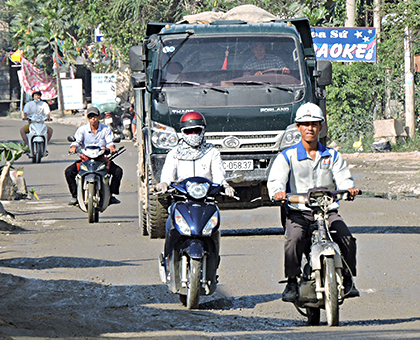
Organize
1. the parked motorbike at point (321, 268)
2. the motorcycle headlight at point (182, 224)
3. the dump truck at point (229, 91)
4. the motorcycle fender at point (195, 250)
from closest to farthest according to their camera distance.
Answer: the parked motorbike at point (321, 268) < the motorcycle fender at point (195, 250) < the motorcycle headlight at point (182, 224) < the dump truck at point (229, 91)

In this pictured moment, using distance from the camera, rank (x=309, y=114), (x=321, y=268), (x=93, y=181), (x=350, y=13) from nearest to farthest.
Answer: (x=321, y=268) → (x=309, y=114) → (x=93, y=181) → (x=350, y=13)

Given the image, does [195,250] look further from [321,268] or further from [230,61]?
[230,61]

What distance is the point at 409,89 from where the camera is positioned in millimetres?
22047

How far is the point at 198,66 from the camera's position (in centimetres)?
1042

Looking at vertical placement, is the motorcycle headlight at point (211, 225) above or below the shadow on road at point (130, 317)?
above

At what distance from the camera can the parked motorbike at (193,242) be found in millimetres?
6465

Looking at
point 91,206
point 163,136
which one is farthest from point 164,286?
point 91,206

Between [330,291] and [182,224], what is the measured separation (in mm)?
1463

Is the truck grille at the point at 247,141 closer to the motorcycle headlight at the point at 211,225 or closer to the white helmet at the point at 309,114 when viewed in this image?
the motorcycle headlight at the point at 211,225

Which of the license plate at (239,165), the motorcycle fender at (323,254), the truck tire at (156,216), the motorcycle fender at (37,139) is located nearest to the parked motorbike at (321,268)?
the motorcycle fender at (323,254)

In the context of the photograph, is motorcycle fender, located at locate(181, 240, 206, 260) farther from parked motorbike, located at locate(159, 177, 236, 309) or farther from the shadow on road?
the shadow on road

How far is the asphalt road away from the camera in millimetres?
5754

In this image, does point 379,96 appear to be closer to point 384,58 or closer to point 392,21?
point 384,58

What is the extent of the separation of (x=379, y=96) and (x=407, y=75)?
71.2 inches
